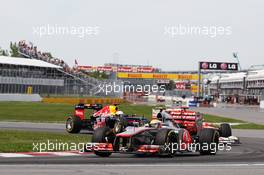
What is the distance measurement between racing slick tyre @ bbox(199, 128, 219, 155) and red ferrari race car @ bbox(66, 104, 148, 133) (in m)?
2.84

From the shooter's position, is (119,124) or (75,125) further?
(75,125)

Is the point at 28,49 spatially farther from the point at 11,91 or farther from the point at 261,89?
the point at 261,89

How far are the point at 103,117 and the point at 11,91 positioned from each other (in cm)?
4909

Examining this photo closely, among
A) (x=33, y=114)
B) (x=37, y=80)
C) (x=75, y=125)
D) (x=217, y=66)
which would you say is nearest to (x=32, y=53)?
(x=37, y=80)

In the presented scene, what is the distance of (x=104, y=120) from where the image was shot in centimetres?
2123

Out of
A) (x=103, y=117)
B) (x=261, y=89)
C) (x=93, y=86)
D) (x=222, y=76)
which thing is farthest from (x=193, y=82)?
(x=103, y=117)

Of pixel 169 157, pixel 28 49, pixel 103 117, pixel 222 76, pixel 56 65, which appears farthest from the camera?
pixel 222 76

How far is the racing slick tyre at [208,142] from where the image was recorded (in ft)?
49.8

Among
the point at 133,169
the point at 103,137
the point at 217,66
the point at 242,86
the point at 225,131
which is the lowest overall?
the point at 133,169

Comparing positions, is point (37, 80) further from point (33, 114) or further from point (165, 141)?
point (165, 141)

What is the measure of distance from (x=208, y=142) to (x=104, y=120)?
22.2 feet

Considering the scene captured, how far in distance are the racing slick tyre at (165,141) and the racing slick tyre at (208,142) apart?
4.23 feet

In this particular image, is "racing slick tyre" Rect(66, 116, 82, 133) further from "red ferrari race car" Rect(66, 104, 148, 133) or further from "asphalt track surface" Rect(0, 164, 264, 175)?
"asphalt track surface" Rect(0, 164, 264, 175)

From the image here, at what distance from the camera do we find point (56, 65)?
79.5 m
